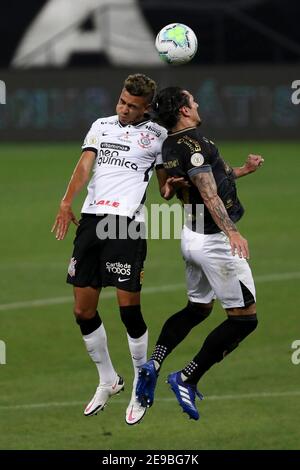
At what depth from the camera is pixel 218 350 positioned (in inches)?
556

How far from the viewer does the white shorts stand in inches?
546

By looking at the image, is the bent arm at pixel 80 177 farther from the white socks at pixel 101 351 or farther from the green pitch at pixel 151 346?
the green pitch at pixel 151 346

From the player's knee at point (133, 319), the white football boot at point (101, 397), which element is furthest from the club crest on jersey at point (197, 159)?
the white football boot at point (101, 397)

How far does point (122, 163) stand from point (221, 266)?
4.78ft

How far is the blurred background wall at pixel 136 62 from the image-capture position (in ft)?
137

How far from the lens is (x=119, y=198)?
1378 cm

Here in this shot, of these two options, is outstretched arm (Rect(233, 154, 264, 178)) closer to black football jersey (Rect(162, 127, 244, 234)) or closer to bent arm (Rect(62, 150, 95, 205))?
black football jersey (Rect(162, 127, 244, 234))

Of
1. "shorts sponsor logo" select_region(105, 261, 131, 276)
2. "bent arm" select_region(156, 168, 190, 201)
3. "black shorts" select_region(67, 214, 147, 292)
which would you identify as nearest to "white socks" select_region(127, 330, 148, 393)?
"black shorts" select_region(67, 214, 147, 292)

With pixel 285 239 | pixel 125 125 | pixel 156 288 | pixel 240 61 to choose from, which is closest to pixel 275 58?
pixel 240 61

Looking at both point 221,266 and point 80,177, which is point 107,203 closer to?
point 80,177

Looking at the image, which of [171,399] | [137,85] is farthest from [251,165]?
[171,399]

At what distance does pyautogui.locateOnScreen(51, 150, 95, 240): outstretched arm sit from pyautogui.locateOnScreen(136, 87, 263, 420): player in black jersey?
0.81m

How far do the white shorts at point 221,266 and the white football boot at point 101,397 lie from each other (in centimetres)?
154
